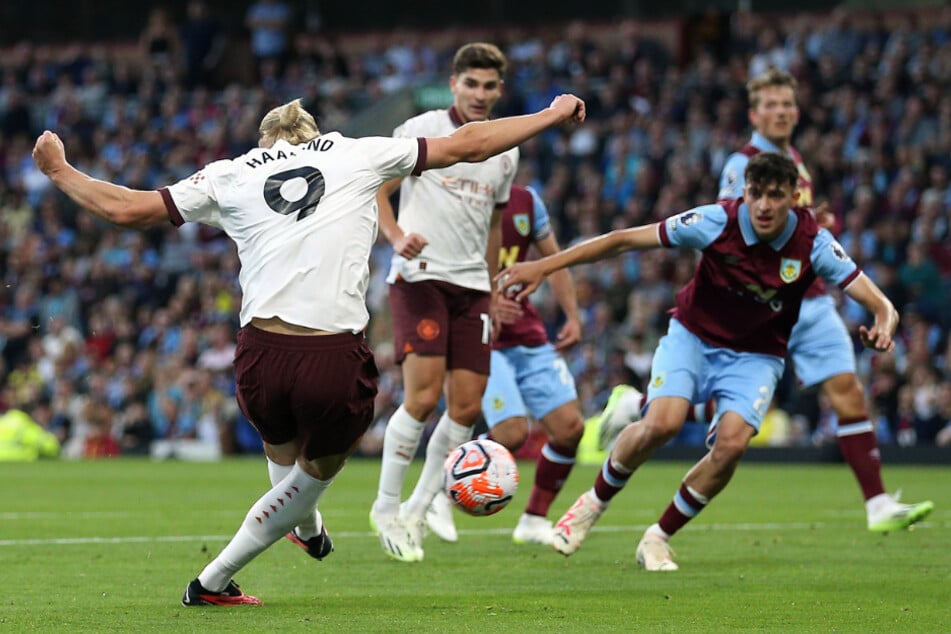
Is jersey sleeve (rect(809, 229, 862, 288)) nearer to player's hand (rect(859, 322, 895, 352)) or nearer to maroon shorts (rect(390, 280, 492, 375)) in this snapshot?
player's hand (rect(859, 322, 895, 352))

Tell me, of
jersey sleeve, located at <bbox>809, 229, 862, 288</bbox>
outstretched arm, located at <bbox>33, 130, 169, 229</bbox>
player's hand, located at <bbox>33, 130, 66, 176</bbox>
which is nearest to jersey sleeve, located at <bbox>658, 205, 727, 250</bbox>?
jersey sleeve, located at <bbox>809, 229, 862, 288</bbox>

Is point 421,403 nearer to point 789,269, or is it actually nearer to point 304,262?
point 789,269

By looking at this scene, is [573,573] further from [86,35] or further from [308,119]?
[86,35]

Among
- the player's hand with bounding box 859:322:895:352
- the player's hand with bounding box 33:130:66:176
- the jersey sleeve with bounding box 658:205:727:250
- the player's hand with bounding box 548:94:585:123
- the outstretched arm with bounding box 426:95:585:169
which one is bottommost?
the player's hand with bounding box 859:322:895:352

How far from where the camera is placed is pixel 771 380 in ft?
27.6

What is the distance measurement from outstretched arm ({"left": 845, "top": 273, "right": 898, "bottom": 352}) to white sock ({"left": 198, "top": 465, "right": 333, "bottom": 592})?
2.65 metres

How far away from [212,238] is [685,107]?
8291 mm

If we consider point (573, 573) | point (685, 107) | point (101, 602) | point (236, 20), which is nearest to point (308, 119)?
point (101, 602)

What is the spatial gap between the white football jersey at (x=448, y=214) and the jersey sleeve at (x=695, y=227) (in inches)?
53.2

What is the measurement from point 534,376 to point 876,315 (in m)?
3.08

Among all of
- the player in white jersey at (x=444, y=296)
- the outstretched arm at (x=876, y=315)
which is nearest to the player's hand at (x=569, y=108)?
the outstretched arm at (x=876, y=315)

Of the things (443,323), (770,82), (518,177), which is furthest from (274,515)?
(518,177)

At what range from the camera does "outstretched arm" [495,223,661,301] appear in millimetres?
7871

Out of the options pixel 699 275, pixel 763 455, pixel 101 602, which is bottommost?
pixel 763 455
